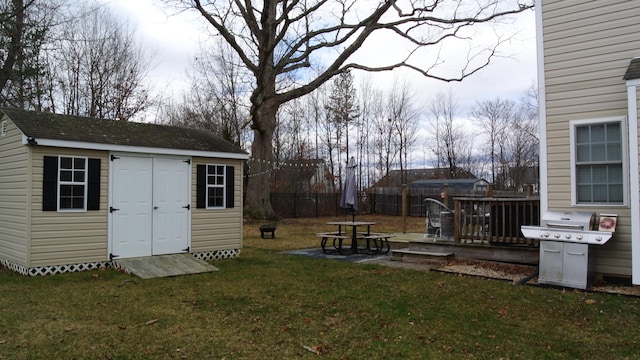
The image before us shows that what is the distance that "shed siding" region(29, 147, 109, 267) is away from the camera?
7.09 metres

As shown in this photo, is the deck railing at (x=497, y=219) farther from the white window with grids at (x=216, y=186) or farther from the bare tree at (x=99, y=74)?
the bare tree at (x=99, y=74)

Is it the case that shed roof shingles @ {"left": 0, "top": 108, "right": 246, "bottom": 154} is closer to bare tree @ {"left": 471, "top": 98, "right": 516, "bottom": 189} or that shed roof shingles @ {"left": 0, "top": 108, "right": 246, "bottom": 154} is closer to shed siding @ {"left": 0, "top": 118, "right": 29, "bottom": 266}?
shed siding @ {"left": 0, "top": 118, "right": 29, "bottom": 266}

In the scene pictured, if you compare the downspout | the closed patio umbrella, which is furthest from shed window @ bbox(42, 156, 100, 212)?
the downspout

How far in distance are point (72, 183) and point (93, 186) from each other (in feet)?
1.09

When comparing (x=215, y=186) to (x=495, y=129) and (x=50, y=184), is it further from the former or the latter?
(x=495, y=129)

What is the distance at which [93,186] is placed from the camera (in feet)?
25.1

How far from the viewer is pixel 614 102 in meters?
6.57

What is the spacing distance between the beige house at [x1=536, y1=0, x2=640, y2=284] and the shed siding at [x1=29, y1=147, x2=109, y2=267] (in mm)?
7714

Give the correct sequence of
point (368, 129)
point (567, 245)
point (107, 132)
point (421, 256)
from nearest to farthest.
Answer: point (567, 245) → point (107, 132) → point (421, 256) → point (368, 129)

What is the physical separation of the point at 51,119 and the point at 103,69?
13.4 meters

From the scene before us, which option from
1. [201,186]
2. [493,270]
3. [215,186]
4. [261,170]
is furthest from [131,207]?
[261,170]

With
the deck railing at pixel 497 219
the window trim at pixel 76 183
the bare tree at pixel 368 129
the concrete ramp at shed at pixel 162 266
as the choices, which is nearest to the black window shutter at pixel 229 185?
the concrete ramp at shed at pixel 162 266

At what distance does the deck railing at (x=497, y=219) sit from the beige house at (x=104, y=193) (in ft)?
16.0

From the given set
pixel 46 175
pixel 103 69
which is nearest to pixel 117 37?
pixel 103 69
